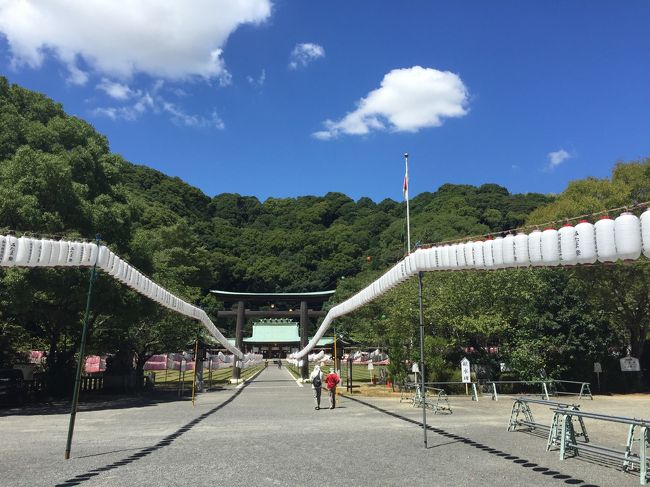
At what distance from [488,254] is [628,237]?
2.65 meters

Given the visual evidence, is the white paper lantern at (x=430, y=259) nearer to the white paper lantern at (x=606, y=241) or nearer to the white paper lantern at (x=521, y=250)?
the white paper lantern at (x=521, y=250)

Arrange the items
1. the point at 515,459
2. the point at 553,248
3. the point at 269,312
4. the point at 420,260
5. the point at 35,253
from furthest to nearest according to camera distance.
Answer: the point at 269,312, the point at 420,260, the point at 35,253, the point at 515,459, the point at 553,248

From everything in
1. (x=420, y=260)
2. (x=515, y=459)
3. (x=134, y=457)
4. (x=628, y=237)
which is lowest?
(x=134, y=457)

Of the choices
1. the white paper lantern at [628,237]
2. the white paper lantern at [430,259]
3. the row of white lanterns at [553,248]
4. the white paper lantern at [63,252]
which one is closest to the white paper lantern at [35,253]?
the white paper lantern at [63,252]

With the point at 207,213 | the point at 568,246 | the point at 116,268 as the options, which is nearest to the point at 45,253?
the point at 116,268

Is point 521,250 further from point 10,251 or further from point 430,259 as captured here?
point 10,251

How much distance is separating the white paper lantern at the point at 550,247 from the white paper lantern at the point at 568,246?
0.08 m

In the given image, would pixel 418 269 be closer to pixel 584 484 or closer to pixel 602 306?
pixel 584 484

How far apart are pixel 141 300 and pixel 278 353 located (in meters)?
77.1

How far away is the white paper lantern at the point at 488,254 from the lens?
9379 millimetres

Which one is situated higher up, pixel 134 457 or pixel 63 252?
pixel 63 252

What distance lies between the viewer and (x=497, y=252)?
9.22 metres

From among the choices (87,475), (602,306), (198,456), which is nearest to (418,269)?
(198,456)

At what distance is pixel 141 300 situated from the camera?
72.5 ft
